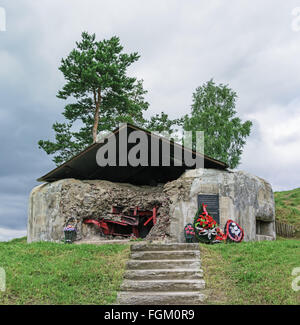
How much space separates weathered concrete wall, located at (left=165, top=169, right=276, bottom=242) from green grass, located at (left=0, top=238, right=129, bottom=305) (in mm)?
2907

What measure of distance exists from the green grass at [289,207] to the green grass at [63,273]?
11996 millimetres

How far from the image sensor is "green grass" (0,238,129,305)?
7703mm

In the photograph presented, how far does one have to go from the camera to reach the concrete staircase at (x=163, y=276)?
7930mm

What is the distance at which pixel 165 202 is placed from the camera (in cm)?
1382

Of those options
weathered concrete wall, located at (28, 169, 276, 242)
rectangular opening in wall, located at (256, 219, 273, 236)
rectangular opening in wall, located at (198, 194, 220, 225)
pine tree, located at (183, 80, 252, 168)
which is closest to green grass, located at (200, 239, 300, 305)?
rectangular opening in wall, located at (198, 194, 220, 225)

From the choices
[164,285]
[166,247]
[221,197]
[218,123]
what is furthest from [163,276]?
[218,123]

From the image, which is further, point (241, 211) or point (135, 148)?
point (135, 148)

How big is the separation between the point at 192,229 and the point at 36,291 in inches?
244

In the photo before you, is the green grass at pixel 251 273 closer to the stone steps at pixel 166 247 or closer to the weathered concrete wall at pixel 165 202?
the stone steps at pixel 166 247

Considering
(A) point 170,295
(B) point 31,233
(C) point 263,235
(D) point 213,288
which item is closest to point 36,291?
(A) point 170,295

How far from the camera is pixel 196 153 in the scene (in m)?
14.0
